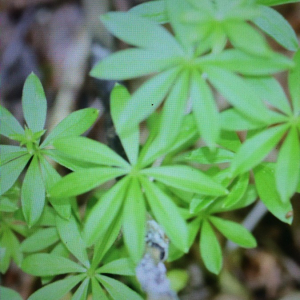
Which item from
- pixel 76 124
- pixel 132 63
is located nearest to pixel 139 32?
pixel 132 63

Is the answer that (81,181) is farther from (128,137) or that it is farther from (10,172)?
(10,172)

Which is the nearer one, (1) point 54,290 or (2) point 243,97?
(2) point 243,97

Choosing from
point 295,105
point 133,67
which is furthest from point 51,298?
point 295,105

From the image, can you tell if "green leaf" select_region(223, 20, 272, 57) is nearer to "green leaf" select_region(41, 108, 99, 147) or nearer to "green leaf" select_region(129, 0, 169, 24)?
"green leaf" select_region(129, 0, 169, 24)

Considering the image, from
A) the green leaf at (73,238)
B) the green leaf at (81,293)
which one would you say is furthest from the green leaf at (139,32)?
the green leaf at (81,293)

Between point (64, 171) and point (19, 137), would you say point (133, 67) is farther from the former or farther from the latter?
point (64, 171)
